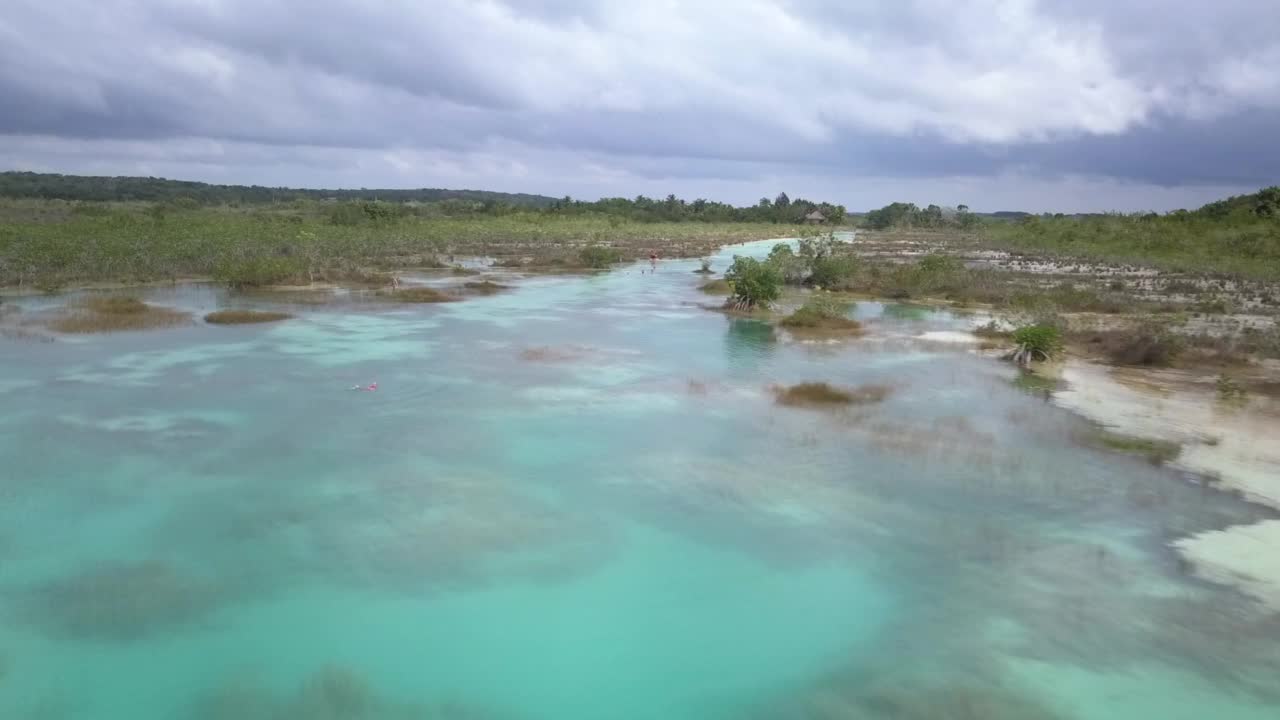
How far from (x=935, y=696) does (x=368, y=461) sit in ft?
27.4

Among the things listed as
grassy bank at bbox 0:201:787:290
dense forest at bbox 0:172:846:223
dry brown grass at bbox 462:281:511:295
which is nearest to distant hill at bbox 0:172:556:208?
dense forest at bbox 0:172:846:223

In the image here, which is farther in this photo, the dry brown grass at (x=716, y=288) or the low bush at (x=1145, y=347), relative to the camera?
the dry brown grass at (x=716, y=288)

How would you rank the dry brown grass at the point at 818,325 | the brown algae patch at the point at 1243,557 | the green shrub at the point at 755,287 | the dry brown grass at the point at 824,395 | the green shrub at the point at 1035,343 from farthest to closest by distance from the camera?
1. the green shrub at the point at 755,287
2. the dry brown grass at the point at 818,325
3. the green shrub at the point at 1035,343
4. the dry brown grass at the point at 824,395
5. the brown algae patch at the point at 1243,557

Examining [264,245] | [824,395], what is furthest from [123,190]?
[824,395]

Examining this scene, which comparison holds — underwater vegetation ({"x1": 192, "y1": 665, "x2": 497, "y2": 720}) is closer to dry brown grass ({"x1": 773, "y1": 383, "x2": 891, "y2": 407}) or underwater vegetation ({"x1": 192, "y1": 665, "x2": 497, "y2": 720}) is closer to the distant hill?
dry brown grass ({"x1": 773, "y1": 383, "x2": 891, "y2": 407})

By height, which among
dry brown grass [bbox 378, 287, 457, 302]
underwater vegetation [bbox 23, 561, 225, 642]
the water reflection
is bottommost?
underwater vegetation [bbox 23, 561, 225, 642]

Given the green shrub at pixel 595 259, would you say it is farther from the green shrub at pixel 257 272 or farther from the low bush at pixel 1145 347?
Result: the low bush at pixel 1145 347

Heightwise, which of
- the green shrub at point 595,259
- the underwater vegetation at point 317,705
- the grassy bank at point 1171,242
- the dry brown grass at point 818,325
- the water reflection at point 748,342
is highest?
the grassy bank at point 1171,242

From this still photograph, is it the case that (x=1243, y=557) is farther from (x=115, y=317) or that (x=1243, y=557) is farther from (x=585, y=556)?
(x=115, y=317)

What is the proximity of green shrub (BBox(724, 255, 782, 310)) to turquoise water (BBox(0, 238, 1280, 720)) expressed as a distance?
1068cm

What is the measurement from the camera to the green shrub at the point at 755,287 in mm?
27328

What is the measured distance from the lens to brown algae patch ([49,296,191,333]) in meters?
21.2

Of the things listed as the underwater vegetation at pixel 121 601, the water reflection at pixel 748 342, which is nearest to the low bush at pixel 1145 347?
the water reflection at pixel 748 342

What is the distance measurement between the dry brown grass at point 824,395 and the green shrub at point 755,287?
35.0 feet
